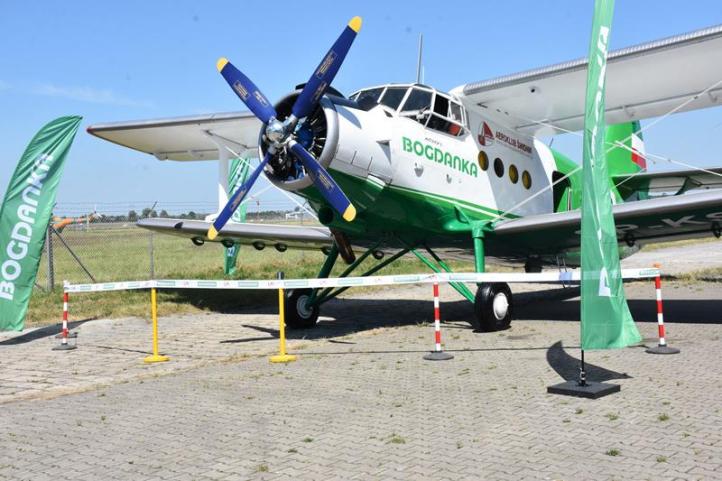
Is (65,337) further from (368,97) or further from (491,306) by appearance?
(491,306)

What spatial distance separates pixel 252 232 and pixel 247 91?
200 inches

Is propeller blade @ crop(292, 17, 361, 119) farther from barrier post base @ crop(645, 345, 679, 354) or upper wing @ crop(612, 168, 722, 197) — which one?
upper wing @ crop(612, 168, 722, 197)

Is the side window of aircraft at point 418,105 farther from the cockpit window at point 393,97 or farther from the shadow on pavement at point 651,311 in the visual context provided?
the shadow on pavement at point 651,311

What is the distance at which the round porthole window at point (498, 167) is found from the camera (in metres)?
12.6

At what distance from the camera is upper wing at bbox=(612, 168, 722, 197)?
47.1 feet

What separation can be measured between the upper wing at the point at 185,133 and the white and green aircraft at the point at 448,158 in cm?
4

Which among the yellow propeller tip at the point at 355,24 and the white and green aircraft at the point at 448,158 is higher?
the yellow propeller tip at the point at 355,24

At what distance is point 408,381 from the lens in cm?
703

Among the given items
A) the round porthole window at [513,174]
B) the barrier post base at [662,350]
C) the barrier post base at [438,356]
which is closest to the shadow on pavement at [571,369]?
the barrier post base at [662,350]

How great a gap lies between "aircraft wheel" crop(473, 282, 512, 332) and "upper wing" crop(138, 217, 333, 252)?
455cm

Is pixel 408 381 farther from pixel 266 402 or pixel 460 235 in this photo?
pixel 460 235

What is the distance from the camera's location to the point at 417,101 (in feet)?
35.6

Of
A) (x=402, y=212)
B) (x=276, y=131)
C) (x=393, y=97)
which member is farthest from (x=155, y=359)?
(x=393, y=97)

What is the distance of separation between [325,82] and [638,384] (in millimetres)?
5337
